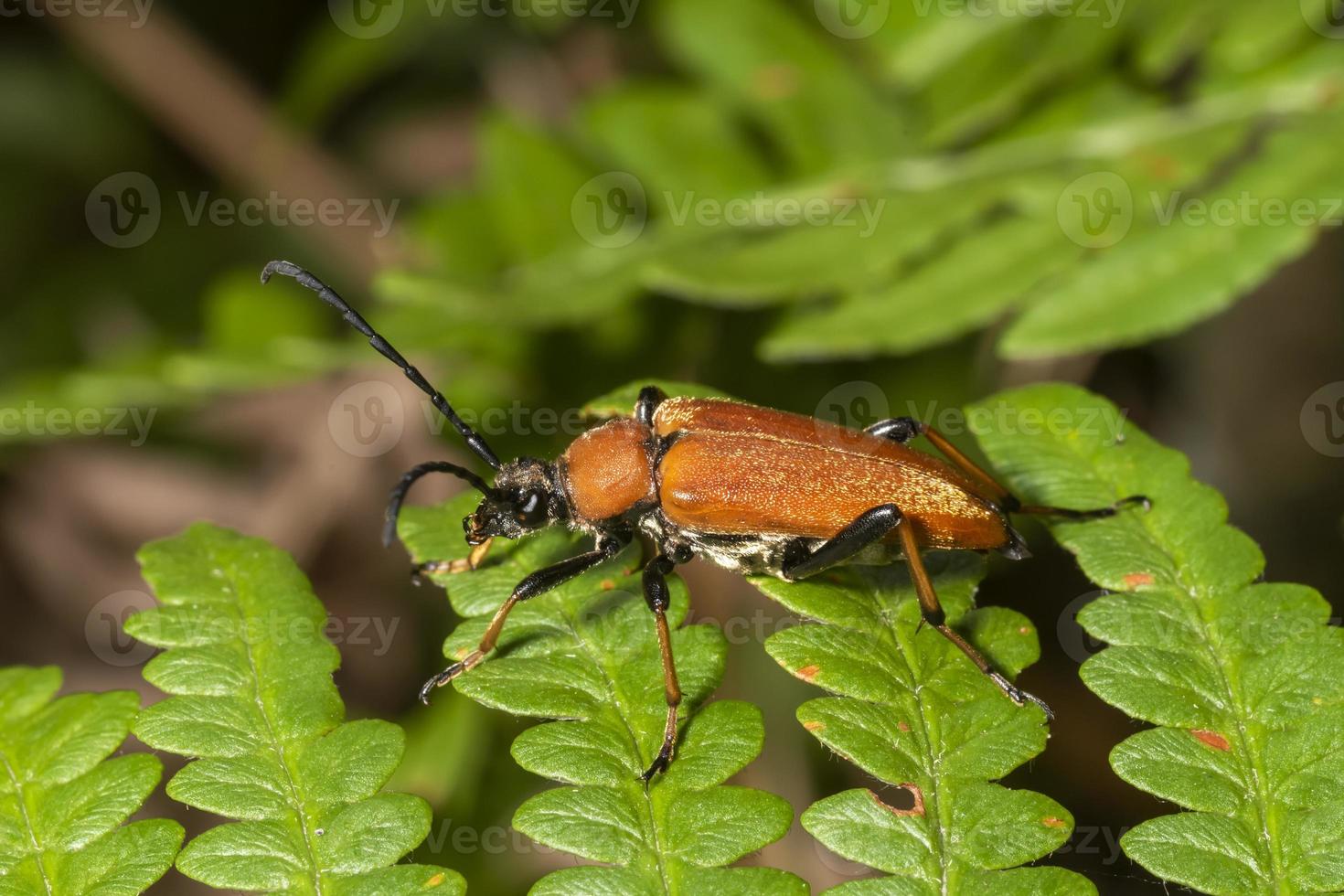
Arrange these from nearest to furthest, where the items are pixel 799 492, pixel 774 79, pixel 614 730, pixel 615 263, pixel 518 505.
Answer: pixel 614 730 → pixel 799 492 → pixel 518 505 → pixel 615 263 → pixel 774 79

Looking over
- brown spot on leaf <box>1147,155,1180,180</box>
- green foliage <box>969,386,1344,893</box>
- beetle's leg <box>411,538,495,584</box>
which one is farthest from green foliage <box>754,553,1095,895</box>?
brown spot on leaf <box>1147,155,1180,180</box>

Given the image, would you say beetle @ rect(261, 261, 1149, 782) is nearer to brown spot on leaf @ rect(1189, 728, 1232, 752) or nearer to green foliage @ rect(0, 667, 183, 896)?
brown spot on leaf @ rect(1189, 728, 1232, 752)

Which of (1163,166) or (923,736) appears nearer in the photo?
(923,736)

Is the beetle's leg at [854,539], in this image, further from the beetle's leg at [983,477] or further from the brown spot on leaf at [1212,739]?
the brown spot on leaf at [1212,739]

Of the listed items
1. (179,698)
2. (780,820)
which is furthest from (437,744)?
(780,820)

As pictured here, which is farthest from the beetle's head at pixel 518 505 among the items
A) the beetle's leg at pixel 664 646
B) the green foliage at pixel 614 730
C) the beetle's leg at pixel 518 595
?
the beetle's leg at pixel 664 646

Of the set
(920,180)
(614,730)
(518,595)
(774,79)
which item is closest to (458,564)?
(518,595)

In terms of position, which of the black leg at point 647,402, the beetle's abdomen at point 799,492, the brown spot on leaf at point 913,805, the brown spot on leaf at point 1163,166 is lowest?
the brown spot on leaf at point 913,805

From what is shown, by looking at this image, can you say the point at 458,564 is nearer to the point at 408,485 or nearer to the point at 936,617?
the point at 408,485
